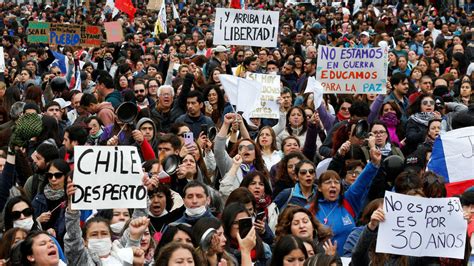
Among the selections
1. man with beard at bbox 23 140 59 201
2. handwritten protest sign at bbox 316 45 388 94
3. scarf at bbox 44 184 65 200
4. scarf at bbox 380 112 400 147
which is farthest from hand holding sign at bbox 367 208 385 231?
handwritten protest sign at bbox 316 45 388 94

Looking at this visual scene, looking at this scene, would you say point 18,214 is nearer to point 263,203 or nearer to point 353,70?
point 263,203

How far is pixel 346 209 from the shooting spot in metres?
9.51

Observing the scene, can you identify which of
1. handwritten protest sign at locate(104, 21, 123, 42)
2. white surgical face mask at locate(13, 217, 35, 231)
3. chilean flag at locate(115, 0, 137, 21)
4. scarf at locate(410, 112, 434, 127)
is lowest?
chilean flag at locate(115, 0, 137, 21)

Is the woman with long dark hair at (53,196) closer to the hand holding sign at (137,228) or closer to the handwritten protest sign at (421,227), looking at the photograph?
the hand holding sign at (137,228)

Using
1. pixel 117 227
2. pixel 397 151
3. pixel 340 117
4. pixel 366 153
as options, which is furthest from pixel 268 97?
pixel 117 227

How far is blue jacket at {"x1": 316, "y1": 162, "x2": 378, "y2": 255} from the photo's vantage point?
9.34 meters

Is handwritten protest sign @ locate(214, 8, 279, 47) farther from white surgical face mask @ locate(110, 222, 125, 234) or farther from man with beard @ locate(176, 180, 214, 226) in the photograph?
white surgical face mask @ locate(110, 222, 125, 234)

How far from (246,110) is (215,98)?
1.33 metres

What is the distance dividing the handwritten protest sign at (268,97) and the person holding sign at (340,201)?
162 inches

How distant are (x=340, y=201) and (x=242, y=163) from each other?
1726 mm

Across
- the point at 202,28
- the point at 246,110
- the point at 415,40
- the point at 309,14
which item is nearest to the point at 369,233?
the point at 246,110

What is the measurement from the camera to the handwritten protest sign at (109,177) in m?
8.67

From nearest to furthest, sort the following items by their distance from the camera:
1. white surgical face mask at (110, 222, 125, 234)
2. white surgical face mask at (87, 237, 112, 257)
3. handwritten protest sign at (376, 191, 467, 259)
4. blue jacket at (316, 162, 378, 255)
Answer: handwritten protest sign at (376, 191, 467, 259) < white surgical face mask at (87, 237, 112, 257) < white surgical face mask at (110, 222, 125, 234) < blue jacket at (316, 162, 378, 255)

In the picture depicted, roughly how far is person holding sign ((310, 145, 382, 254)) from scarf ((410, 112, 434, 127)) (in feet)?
9.12
